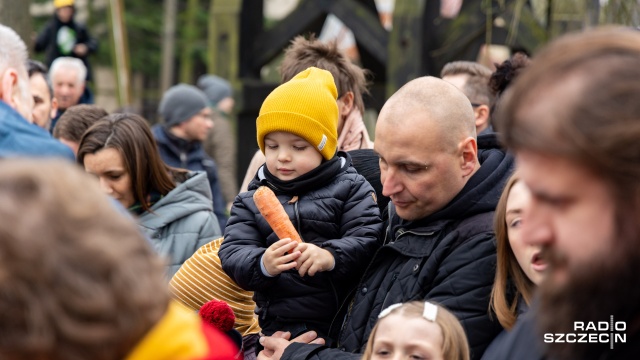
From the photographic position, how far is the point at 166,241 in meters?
5.38

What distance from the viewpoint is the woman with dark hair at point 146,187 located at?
5379 millimetres

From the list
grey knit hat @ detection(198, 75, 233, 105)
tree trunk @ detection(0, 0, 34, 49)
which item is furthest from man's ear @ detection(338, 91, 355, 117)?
tree trunk @ detection(0, 0, 34, 49)

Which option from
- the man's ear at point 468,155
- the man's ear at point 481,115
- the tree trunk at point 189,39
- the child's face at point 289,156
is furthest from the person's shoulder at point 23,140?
the tree trunk at point 189,39

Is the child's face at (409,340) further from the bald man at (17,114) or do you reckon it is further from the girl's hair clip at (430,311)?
the bald man at (17,114)

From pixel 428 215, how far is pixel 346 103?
1.60 metres

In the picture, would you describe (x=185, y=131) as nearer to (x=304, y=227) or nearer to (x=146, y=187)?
(x=146, y=187)

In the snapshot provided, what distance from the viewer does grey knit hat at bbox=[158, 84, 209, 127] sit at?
8672mm

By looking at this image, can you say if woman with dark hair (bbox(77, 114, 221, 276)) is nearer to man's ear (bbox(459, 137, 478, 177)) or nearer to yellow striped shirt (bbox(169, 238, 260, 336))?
yellow striped shirt (bbox(169, 238, 260, 336))

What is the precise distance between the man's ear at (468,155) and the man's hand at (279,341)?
84 cm

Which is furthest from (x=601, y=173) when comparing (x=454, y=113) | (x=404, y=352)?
(x=454, y=113)

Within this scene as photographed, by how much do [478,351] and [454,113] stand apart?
890mm

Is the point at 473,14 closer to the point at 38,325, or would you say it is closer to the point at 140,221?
the point at 140,221

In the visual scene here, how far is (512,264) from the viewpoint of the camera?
3.44 meters

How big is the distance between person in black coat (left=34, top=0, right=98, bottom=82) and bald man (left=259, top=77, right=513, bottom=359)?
9.11 metres
